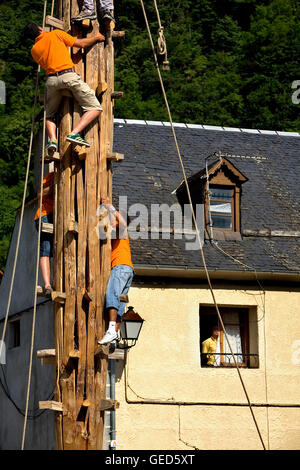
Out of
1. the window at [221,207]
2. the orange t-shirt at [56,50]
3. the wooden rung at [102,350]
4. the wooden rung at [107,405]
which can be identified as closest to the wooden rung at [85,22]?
the orange t-shirt at [56,50]

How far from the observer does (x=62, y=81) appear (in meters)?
8.47

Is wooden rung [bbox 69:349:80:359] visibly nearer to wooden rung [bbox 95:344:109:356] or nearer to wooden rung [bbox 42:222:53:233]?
wooden rung [bbox 95:344:109:356]

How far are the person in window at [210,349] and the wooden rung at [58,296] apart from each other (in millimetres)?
9062

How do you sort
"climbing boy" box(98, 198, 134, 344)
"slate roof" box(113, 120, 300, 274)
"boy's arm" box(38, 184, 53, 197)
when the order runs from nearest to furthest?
"climbing boy" box(98, 198, 134, 344)
"boy's arm" box(38, 184, 53, 197)
"slate roof" box(113, 120, 300, 274)

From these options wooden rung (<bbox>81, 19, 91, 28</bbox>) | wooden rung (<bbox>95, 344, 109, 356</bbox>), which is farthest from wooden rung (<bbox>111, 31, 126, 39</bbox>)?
wooden rung (<bbox>95, 344, 109, 356</bbox>)

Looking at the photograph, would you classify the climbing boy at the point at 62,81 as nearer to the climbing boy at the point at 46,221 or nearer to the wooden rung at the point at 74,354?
the climbing boy at the point at 46,221

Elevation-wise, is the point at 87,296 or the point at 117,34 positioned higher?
the point at 117,34

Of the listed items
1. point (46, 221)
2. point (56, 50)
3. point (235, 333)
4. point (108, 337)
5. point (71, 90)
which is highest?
point (56, 50)

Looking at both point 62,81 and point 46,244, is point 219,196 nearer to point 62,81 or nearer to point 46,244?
point 46,244

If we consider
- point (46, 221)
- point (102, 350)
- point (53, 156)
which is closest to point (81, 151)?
point (53, 156)

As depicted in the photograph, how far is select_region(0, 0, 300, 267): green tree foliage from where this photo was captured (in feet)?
114

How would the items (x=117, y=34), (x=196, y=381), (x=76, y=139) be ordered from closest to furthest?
(x=76, y=139), (x=117, y=34), (x=196, y=381)

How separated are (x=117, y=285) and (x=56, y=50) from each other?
205cm

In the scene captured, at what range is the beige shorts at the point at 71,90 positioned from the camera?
8.35 meters
